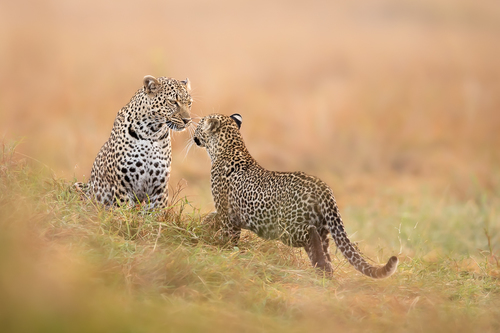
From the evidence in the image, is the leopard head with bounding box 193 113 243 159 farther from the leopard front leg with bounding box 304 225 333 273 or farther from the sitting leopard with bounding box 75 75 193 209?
the leopard front leg with bounding box 304 225 333 273

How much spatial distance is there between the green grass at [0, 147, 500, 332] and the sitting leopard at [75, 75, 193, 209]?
62 centimetres

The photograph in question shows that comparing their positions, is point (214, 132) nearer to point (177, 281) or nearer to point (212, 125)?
point (212, 125)

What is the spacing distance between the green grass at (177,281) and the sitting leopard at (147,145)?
0.62 metres

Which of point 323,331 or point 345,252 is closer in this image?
point 323,331

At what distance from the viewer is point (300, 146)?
16.9m

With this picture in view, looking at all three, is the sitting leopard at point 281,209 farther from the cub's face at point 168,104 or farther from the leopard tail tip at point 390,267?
the cub's face at point 168,104

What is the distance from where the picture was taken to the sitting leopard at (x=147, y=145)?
7.79m

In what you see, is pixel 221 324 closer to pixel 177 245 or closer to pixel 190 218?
pixel 177 245

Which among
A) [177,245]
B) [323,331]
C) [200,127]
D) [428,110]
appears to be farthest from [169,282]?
[428,110]

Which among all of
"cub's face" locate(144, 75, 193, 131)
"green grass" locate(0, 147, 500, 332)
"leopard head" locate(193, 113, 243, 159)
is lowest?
"green grass" locate(0, 147, 500, 332)

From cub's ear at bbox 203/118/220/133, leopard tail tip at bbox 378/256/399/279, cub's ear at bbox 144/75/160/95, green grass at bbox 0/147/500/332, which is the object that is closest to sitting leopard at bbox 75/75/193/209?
cub's ear at bbox 144/75/160/95

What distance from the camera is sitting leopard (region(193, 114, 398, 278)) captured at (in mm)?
6598

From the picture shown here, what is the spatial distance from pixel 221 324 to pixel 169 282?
1.21 meters

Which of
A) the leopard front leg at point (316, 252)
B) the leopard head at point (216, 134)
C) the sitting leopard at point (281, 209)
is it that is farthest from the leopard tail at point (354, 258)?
the leopard head at point (216, 134)
